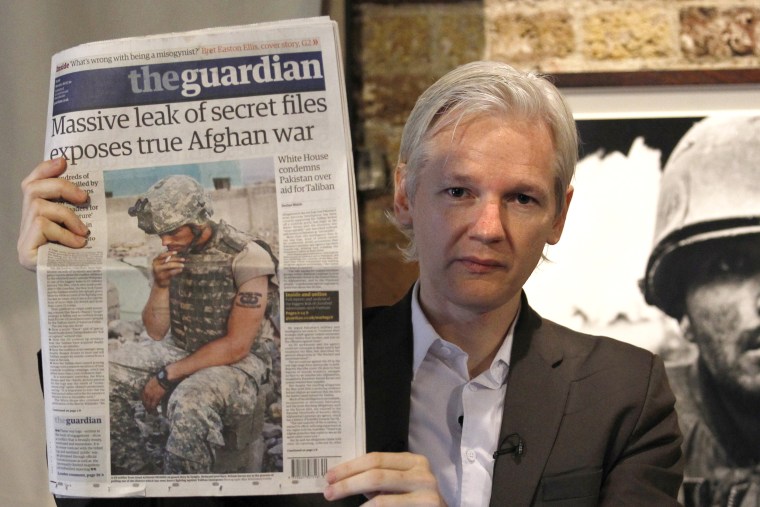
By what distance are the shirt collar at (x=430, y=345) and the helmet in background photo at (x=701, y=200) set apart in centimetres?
59

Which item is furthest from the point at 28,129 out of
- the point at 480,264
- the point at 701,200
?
the point at 701,200

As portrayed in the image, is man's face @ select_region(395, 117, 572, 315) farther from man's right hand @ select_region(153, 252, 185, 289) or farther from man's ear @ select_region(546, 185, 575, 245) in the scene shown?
man's right hand @ select_region(153, 252, 185, 289)

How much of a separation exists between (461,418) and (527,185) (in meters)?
0.37

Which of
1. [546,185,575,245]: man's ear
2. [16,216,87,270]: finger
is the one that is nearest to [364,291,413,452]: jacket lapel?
[546,185,575,245]: man's ear

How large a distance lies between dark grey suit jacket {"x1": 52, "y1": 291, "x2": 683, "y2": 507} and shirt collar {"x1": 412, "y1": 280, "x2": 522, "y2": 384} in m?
0.01

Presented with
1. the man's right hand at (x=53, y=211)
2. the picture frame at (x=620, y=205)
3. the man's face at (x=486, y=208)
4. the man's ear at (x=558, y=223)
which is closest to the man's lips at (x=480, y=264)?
the man's face at (x=486, y=208)

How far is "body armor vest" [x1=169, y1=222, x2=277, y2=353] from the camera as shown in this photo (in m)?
1.08

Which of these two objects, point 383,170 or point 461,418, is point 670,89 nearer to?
point 383,170

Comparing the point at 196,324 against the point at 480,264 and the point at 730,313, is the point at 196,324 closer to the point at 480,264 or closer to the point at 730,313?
the point at 480,264

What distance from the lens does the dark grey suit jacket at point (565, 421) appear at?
122cm

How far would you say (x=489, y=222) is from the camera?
46.2 inches

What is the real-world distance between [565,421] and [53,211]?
0.80m

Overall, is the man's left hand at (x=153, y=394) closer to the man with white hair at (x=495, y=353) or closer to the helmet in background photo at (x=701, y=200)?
the man with white hair at (x=495, y=353)

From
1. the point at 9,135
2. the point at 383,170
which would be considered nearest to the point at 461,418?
the point at 383,170
